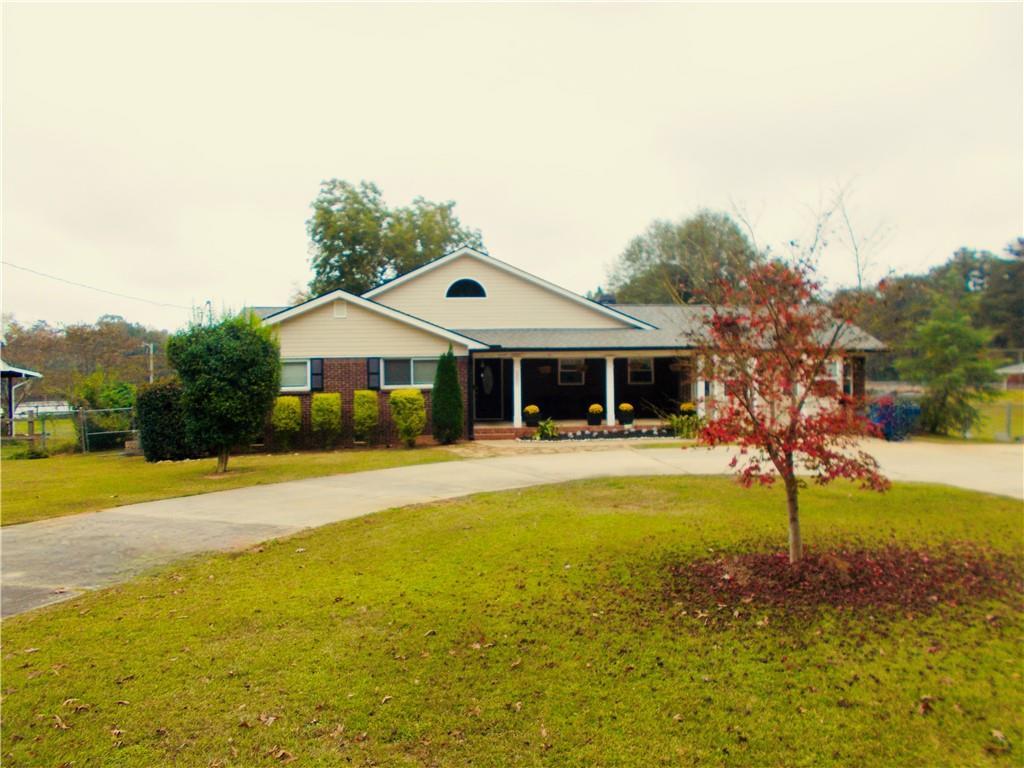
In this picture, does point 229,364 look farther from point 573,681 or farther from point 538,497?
point 573,681

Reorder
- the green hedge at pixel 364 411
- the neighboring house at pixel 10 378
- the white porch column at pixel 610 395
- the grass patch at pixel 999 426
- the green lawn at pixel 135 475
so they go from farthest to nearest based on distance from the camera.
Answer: the neighboring house at pixel 10 378 < the white porch column at pixel 610 395 < the grass patch at pixel 999 426 < the green hedge at pixel 364 411 < the green lawn at pixel 135 475

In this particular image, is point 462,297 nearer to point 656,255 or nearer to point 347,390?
point 347,390

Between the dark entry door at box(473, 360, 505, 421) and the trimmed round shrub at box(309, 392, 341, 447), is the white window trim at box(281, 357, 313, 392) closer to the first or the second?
the trimmed round shrub at box(309, 392, 341, 447)

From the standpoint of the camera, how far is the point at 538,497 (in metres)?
10.0

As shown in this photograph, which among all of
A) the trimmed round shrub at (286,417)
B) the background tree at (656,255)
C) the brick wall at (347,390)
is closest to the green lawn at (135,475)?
the trimmed round shrub at (286,417)

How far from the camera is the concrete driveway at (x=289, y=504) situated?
6.56 metres

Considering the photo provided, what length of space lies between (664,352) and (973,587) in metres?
15.8

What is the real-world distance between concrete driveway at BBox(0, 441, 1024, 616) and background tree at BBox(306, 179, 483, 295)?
30.9m

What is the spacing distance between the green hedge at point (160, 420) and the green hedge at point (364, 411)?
4132mm

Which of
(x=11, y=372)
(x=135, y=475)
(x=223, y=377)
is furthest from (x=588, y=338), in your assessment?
(x=11, y=372)

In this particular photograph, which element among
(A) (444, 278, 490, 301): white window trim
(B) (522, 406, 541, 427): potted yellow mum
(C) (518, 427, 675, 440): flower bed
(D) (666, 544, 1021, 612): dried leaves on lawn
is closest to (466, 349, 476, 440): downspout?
(C) (518, 427, 675, 440): flower bed

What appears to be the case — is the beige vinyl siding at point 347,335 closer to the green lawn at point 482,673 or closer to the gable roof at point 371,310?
the gable roof at point 371,310

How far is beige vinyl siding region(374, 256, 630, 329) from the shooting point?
22.8 metres

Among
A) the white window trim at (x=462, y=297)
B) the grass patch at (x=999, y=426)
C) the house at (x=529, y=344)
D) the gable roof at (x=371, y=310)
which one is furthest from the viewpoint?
the white window trim at (x=462, y=297)
